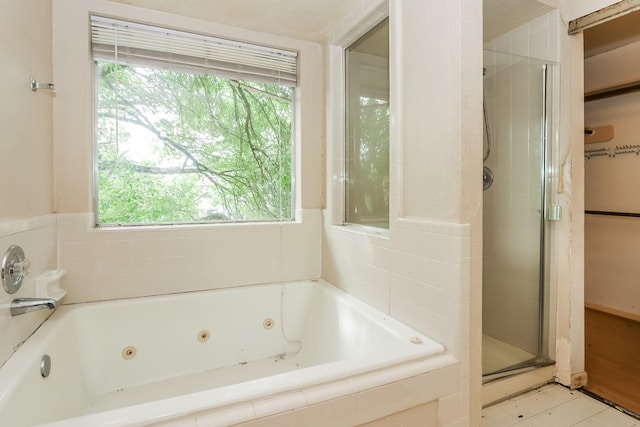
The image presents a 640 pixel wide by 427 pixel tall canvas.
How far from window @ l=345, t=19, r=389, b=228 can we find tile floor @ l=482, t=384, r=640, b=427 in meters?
1.07

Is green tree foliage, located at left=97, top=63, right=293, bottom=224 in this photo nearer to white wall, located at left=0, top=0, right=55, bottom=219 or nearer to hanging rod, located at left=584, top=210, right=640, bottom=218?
white wall, located at left=0, top=0, right=55, bottom=219

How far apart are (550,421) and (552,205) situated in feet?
3.67

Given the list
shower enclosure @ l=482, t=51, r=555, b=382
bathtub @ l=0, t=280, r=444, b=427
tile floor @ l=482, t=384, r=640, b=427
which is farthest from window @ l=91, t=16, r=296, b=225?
tile floor @ l=482, t=384, r=640, b=427

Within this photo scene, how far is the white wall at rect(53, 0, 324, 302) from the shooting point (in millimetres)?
1713

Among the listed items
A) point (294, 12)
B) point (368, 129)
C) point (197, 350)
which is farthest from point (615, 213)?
point (197, 350)

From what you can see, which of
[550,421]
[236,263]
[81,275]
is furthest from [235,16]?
[550,421]

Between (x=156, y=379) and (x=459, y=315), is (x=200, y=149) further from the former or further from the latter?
(x=459, y=315)

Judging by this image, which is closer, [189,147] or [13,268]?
[13,268]

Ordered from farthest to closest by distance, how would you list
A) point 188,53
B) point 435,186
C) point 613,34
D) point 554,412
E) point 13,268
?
point 613,34, point 188,53, point 554,412, point 435,186, point 13,268

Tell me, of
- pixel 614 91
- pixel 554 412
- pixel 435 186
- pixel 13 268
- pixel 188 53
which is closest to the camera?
pixel 13 268

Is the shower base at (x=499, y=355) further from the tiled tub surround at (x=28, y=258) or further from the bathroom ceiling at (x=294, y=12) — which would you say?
the tiled tub surround at (x=28, y=258)

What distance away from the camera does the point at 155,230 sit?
1895mm

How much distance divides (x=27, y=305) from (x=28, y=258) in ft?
0.77

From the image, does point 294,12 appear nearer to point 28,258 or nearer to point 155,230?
point 155,230
